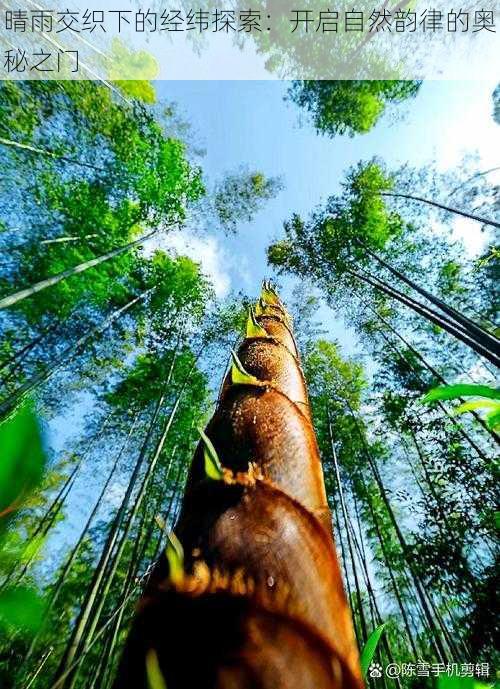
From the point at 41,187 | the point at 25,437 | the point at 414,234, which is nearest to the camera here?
the point at 25,437

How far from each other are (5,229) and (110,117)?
251cm

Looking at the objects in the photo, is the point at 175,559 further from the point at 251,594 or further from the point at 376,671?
the point at 376,671

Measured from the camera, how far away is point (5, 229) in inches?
220

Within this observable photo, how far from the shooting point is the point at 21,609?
0.30m

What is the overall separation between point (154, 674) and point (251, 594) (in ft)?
0.25

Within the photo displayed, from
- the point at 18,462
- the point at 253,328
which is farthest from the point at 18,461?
the point at 253,328

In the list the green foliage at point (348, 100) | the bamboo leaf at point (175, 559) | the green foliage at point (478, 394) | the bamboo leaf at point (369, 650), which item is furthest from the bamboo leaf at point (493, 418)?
the green foliage at point (348, 100)

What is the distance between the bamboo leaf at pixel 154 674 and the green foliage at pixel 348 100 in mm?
6909

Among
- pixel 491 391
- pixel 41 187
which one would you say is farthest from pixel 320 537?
pixel 41 187

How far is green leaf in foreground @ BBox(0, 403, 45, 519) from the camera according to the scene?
29 cm

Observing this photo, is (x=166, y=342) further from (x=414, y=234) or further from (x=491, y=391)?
(x=491, y=391)

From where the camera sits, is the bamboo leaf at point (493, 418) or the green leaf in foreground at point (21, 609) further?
the bamboo leaf at point (493, 418)

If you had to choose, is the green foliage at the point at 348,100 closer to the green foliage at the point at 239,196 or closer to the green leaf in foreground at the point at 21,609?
the green foliage at the point at 239,196

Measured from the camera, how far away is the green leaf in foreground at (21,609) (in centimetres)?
29
